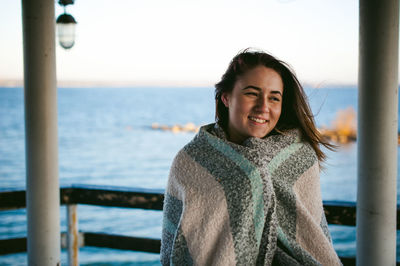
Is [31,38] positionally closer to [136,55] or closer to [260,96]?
[260,96]

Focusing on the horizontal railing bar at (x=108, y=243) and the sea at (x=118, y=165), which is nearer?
the horizontal railing bar at (x=108, y=243)

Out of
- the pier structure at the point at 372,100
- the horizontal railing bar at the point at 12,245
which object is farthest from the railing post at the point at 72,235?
the pier structure at the point at 372,100

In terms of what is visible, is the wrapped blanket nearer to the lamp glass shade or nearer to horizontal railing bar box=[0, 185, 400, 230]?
horizontal railing bar box=[0, 185, 400, 230]

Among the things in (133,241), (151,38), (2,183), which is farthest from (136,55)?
(133,241)

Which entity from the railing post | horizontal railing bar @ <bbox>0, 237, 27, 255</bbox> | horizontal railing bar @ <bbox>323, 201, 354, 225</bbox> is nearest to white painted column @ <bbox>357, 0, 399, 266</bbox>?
horizontal railing bar @ <bbox>323, 201, 354, 225</bbox>

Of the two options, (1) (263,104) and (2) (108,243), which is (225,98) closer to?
(1) (263,104)

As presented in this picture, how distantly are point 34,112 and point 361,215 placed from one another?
65.1 inches

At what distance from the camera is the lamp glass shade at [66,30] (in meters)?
3.71

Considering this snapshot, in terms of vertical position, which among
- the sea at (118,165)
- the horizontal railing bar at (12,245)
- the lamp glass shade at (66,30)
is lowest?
the sea at (118,165)

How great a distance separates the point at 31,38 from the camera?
220cm

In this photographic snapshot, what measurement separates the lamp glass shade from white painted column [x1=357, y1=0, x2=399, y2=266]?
2.53 m

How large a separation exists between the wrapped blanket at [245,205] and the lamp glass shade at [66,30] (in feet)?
8.21

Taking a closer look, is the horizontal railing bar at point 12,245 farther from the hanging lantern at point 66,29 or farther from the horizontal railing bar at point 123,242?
the hanging lantern at point 66,29

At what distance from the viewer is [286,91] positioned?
68.3 inches
